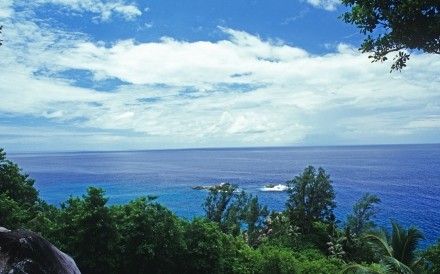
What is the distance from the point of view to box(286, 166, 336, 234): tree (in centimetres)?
4431

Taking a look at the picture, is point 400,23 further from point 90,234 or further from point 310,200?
point 310,200

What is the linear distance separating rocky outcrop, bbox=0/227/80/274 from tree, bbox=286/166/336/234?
40601mm

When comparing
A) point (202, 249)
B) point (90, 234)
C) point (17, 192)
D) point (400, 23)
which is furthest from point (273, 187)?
point (400, 23)

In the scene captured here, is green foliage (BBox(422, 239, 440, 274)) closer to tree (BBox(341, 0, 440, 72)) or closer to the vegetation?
the vegetation

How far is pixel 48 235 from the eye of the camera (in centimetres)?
1812

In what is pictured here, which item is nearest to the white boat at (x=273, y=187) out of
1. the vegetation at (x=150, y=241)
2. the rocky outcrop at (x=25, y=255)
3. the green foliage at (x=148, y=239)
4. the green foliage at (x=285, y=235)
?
the green foliage at (x=285, y=235)

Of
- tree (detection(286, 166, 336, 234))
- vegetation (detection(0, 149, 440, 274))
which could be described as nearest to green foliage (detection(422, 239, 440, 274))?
vegetation (detection(0, 149, 440, 274))

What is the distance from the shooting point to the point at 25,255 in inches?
213

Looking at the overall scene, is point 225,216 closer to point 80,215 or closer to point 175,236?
point 175,236

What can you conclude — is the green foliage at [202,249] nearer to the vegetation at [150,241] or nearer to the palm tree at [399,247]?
the vegetation at [150,241]

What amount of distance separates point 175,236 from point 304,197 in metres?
28.5

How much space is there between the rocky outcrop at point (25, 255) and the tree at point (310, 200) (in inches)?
1598

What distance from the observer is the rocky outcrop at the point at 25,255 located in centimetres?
527

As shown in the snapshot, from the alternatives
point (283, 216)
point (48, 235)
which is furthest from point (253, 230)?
point (48, 235)
